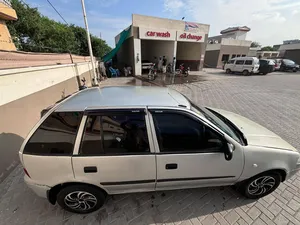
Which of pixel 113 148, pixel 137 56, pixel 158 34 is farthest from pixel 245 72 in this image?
pixel 113 148

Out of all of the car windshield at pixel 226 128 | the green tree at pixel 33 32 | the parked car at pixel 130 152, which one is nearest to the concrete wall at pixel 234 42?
the green tree at pixel 33 32

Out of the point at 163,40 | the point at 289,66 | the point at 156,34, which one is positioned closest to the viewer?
the point at 156,34

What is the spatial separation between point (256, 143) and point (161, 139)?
51.4 inches

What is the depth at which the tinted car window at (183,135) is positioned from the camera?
176cm

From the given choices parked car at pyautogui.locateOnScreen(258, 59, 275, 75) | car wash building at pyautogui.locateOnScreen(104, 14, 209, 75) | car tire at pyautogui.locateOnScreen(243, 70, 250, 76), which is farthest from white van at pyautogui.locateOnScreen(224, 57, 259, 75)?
car wash building at pyautogui.locateOnScreen(104, 14, 209, 75)

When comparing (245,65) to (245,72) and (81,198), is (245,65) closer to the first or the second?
(245,72)

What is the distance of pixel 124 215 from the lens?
1.98 meters

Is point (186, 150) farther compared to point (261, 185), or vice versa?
point (261, 185)

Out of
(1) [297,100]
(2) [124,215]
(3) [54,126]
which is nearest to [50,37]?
(3) [54,126]

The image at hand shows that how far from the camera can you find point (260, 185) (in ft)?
6.92

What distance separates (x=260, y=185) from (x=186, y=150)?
1.35 m

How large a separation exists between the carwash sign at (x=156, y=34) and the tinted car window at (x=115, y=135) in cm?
1419

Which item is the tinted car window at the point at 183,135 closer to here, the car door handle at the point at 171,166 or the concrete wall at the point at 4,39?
the car door handle at the point at 171,166

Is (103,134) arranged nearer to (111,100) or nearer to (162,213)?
(111,100)
